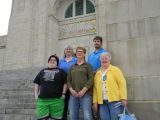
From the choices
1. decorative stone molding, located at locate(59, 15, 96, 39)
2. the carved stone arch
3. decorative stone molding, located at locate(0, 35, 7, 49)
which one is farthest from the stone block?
decorative stone molding, located at locate(0, 35, 7, 49)

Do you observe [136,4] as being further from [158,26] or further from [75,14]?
[75,14]

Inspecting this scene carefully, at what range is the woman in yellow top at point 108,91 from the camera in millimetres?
3484

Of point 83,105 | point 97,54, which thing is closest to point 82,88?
point 83,105

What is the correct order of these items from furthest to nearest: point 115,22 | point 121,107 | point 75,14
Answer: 1. point 75,14
2. point 115,22
3. point 121,107

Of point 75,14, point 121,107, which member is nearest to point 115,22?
point 121,107

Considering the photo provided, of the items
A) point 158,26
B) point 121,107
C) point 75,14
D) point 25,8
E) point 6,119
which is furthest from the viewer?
point 25,8

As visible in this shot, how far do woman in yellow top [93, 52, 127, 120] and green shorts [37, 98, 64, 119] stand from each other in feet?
2.13

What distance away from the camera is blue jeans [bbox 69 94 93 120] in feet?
12.0

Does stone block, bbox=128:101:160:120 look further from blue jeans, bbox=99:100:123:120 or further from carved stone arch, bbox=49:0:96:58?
carved stone arch, bbox=49:0:96:58

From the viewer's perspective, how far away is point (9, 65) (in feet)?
62.6

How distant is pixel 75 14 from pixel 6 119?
14.2m

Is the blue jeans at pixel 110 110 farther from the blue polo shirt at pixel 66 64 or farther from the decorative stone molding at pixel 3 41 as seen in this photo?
the decorative stone molding at pixel 3 41

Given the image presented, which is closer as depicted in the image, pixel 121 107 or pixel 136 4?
pixel 121 107

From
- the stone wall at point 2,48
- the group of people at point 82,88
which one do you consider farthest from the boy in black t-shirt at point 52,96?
the stone wall at point 2,48
